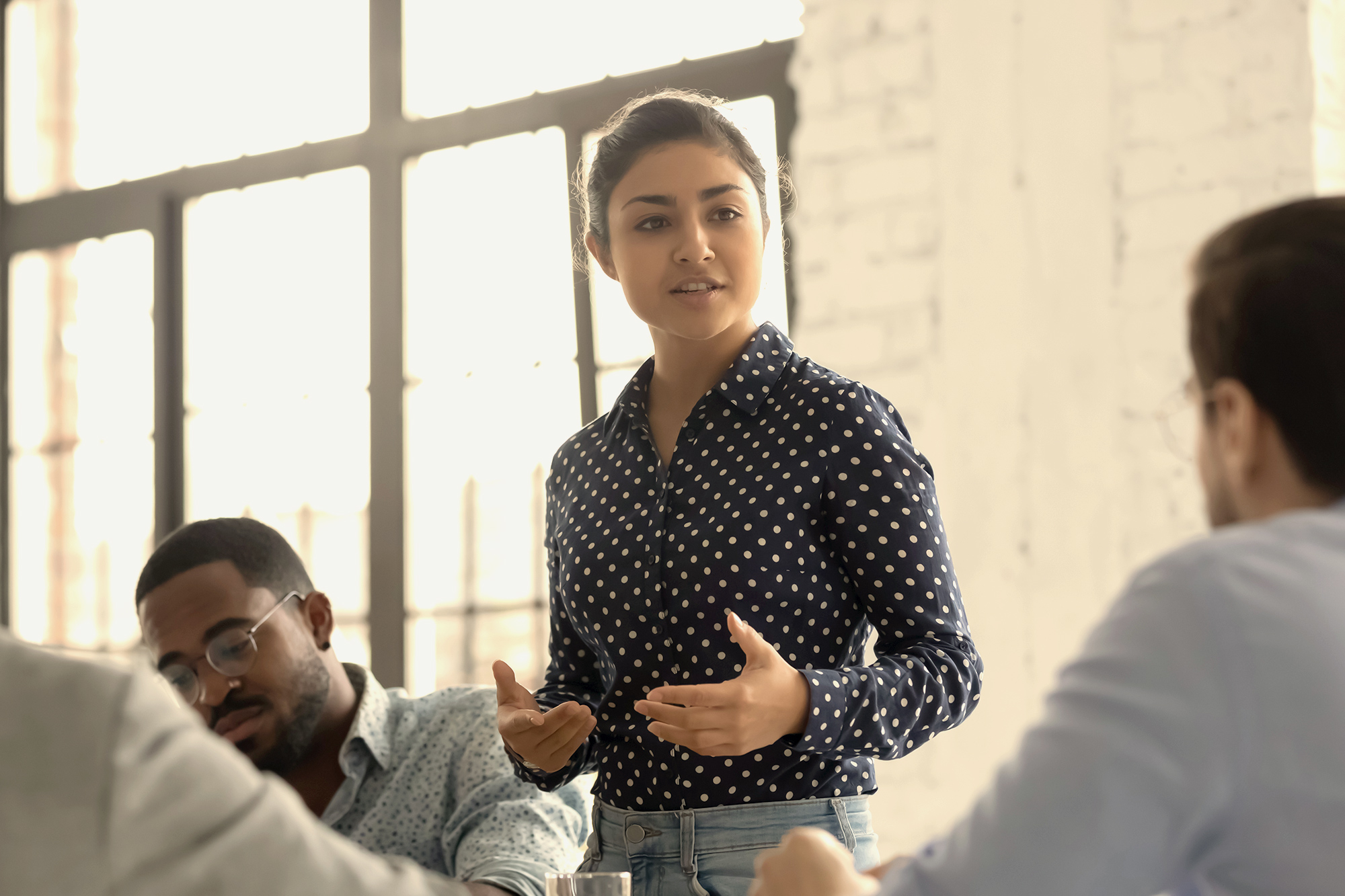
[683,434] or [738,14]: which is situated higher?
[738,14]

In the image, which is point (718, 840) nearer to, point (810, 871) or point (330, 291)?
point (810, 871)

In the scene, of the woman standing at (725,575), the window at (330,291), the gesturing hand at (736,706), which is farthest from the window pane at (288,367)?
the gesturing hand at (736,706)

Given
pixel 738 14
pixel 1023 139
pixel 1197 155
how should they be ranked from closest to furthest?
pixel 1197 155
pixel 1023 139
pixel 738 14

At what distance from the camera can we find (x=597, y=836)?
1309mm

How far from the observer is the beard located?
5.66ft

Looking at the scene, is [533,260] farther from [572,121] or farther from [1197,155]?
[1197,155]

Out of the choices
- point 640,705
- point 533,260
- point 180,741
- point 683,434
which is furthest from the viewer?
point 533,260

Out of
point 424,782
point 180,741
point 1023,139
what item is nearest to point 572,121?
point 1023,139

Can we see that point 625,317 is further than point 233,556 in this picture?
Yes

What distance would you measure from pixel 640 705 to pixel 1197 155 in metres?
1.52

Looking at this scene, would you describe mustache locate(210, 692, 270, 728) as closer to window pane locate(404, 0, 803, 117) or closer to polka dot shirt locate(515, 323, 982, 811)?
polka dot shirt locate(515, 323, 982, 811)

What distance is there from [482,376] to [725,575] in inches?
74.2

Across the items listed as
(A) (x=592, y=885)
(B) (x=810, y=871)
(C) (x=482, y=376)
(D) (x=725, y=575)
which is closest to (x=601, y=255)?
(D) (x=725, y=575)

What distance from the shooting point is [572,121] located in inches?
114
